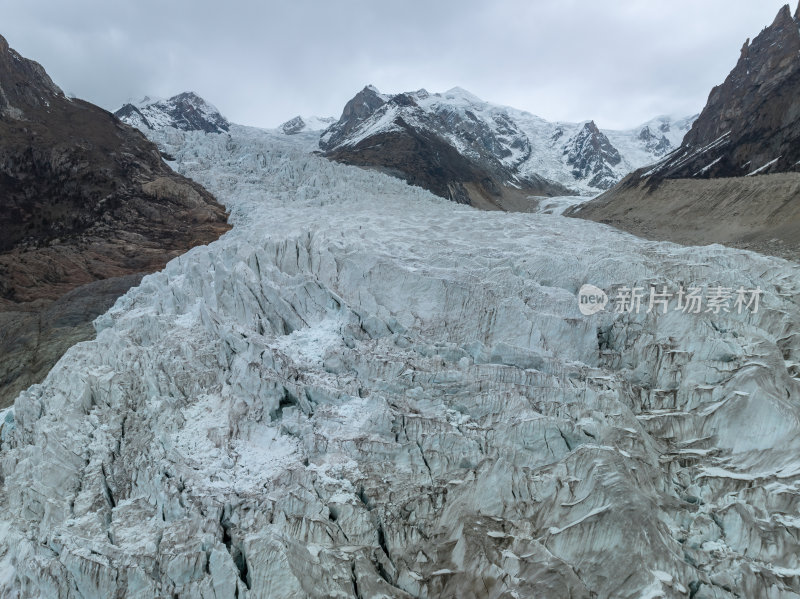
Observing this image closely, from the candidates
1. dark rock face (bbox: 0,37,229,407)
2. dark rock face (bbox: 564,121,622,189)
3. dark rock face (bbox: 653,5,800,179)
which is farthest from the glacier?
dark rock face (bbox: 564,121,622,189)

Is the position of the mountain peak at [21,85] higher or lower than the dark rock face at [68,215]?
Result: higher

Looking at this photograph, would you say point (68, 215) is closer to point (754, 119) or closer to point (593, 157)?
point (754, 119)

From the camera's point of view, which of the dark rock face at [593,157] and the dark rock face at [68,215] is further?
the dark rock face at [593,157]

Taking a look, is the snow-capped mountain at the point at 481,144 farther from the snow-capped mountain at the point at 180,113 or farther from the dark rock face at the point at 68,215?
the dark rock face at the point at 68,215

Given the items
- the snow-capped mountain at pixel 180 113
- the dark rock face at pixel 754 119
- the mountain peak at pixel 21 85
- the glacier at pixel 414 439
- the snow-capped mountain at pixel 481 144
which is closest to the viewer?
the glacier at pixel 414 439

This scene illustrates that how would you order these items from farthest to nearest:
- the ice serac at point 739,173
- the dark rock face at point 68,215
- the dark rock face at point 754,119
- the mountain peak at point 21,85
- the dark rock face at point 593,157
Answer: the dark rock face at point 593,157 → the dark rock face at point 754,119 → the mountain peak at point 21,85 → the ice serac at point 739,173 → the dark rock face at point 68,215

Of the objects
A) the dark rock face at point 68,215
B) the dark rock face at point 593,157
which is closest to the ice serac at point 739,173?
the dark rock face at point 68,215

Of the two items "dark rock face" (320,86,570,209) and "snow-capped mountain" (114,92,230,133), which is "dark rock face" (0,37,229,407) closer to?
"dark rock face" (320,86,570,209)

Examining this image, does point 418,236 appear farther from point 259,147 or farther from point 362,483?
point 259,147
